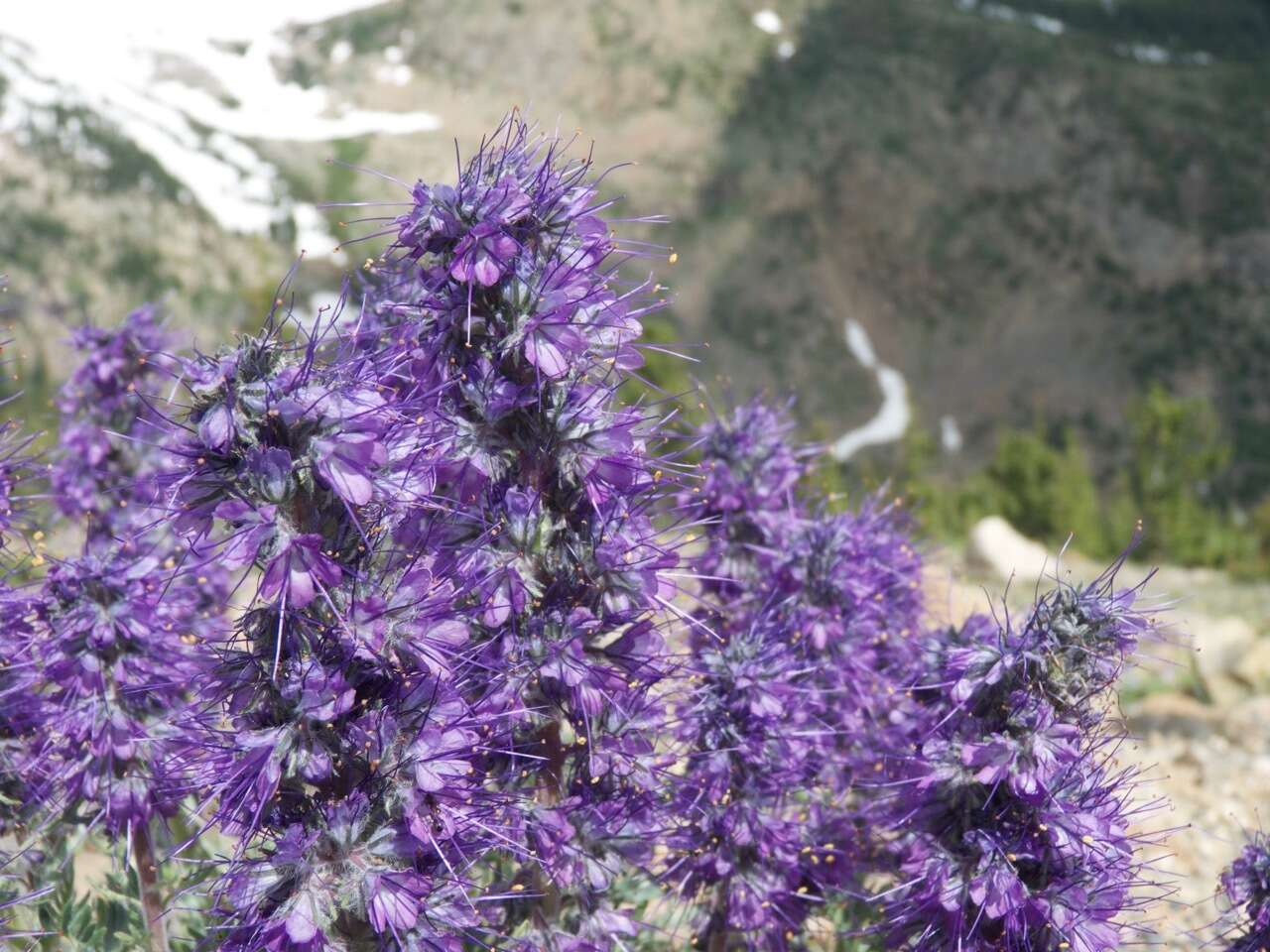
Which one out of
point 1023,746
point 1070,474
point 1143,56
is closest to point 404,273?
point 1023,746

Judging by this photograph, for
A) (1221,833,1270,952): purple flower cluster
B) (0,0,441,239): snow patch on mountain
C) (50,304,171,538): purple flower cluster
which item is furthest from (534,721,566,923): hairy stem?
(0,0,441,239): snow patch on mountain

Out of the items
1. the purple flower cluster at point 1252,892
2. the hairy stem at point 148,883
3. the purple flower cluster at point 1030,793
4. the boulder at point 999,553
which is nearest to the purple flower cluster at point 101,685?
the hairy stem at point 148,883

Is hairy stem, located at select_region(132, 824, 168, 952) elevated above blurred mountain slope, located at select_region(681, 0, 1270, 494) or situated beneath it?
elevated above

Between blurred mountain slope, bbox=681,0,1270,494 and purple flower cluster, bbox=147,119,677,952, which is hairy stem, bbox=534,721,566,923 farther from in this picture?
blurred mountain slope, bbox=681,0,1270,494

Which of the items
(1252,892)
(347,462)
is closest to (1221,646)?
(1252,892)

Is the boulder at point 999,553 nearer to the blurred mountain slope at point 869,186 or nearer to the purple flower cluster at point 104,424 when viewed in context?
the purple flower cluster at point 104,424

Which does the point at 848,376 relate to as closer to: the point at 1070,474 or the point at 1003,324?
the point at 1003,324
